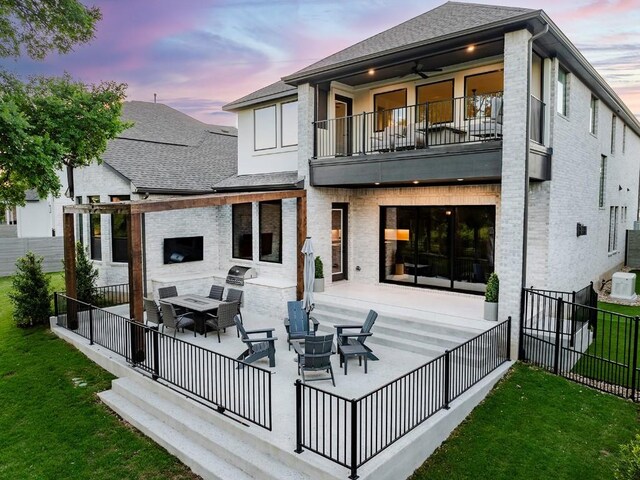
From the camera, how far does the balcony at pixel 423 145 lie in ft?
Answer: 33.0

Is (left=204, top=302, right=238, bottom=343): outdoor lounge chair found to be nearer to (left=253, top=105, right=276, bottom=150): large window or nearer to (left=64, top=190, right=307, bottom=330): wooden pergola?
(left=64, top=190, right=307, bottom=330): wooden pergola

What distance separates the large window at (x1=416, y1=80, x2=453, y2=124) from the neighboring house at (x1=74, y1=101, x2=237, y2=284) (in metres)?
8.71

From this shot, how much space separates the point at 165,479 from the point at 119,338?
4.84 m

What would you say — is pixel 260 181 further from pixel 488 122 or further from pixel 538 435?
pixel 538 435

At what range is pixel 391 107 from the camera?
14.0 meters

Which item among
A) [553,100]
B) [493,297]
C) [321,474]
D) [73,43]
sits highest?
[73,43]

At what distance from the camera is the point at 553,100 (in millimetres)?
10695

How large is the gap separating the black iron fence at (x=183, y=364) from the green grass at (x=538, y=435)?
9.26 feet

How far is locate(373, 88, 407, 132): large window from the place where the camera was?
1359cm

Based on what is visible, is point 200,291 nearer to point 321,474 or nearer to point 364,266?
point 364,266

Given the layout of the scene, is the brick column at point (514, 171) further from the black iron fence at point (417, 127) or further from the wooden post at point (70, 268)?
the wooden post at point (70, 268)

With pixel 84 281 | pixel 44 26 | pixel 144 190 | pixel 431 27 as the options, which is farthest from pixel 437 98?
pixel 84 281

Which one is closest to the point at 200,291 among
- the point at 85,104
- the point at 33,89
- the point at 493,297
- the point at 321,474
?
the point at 85,104

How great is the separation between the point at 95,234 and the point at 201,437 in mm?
12415
